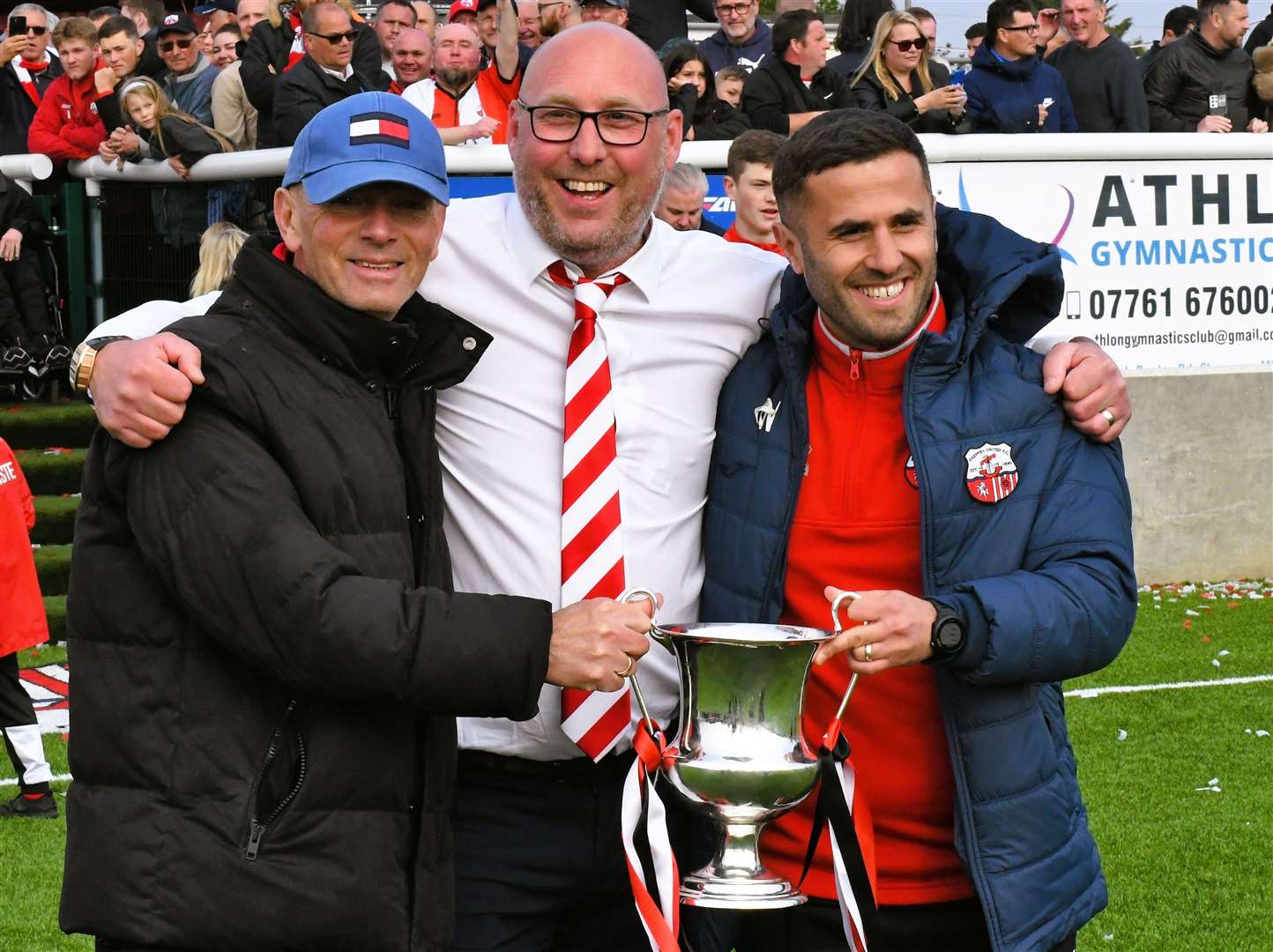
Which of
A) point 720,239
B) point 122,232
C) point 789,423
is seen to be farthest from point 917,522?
point 122,232

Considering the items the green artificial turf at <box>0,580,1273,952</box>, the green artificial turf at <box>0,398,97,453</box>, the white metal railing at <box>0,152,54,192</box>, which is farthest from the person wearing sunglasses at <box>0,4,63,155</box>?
the green artificial turf at <box>0,580,1273,952</box>

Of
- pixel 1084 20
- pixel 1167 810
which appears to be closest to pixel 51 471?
A: pixel 1084 20

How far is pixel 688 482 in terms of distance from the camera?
132 inches

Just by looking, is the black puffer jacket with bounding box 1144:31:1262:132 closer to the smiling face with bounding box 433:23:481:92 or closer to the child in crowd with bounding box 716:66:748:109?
the child in crowd with bounding box 716:66:748:109

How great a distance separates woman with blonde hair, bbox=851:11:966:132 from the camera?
10.2 m

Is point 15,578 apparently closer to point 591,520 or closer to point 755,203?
point 755,203

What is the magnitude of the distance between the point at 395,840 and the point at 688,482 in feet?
3.07

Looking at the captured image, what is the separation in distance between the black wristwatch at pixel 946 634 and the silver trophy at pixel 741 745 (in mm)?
171

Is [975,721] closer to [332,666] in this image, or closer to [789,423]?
[789,423]

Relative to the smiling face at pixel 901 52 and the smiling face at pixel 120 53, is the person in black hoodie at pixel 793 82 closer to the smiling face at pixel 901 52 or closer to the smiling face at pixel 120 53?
the smiling face at pixel 901 52

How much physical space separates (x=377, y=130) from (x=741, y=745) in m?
1.17

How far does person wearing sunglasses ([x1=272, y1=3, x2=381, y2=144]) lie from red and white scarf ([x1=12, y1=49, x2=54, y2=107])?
12.4 feet

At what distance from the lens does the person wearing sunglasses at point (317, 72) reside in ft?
33.4

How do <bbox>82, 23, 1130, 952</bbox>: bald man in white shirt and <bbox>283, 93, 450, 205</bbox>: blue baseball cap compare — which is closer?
<bbox>283, 93, 450, 205</bbox>: blue baseball cap
